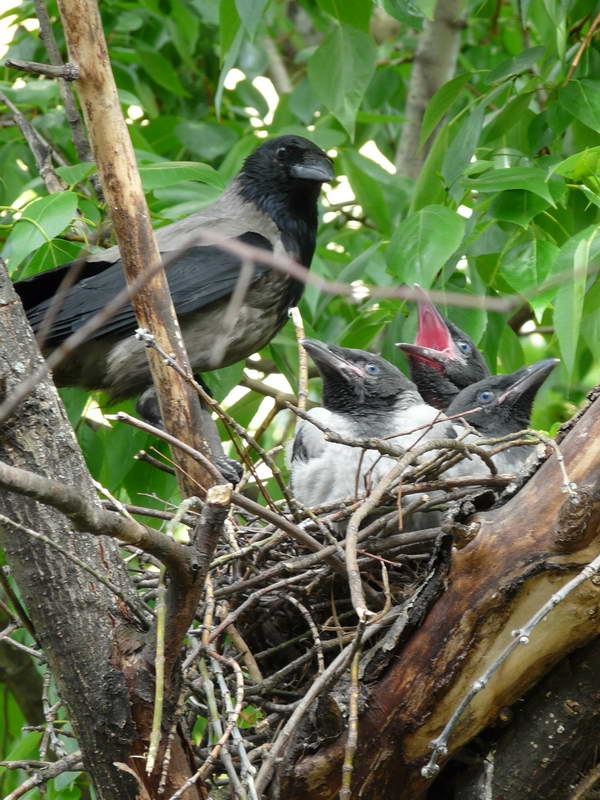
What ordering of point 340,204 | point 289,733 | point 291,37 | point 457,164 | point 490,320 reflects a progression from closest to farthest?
point 289,733 < point 457,164 < point 490,320 < point 340,204 < point 291,37

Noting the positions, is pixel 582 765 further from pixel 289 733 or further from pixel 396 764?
→ pixel 289 733

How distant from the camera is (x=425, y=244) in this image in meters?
3.77

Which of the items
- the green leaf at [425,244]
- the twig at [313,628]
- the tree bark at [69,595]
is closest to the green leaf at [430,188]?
the green leaf at [425,244]

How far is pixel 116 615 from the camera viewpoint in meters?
2.82

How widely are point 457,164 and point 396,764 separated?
7.12 feet

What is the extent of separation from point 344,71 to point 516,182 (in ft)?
3.77

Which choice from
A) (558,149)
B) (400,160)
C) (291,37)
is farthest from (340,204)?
(291,37)

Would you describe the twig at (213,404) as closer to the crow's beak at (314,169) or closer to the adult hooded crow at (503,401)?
the adult hooded crow at (503,401)

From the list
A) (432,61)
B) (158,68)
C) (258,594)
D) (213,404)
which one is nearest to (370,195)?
(158,68)

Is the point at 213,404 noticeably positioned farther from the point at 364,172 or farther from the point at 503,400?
the point at 364,172

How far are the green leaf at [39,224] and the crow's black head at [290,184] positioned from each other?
1549 mm

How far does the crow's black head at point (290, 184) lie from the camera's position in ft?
17.7

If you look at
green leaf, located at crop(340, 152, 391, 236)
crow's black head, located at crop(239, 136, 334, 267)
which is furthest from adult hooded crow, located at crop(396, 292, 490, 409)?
crow's black head, located at crop(239, 136, 334, 267)

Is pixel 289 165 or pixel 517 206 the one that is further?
pixel 289 165
